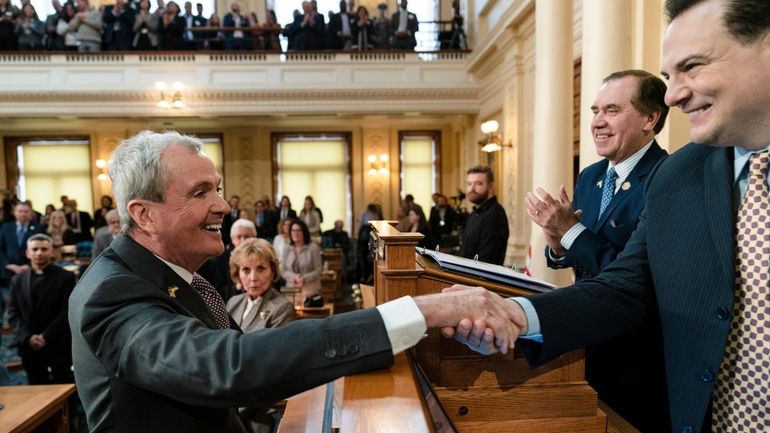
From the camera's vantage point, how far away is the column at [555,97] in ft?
17.0

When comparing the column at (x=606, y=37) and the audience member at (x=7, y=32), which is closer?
the column at (x=606, y=37)

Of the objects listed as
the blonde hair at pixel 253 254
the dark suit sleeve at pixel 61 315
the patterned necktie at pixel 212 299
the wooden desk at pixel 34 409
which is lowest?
the wooden desk at pixel 34 409

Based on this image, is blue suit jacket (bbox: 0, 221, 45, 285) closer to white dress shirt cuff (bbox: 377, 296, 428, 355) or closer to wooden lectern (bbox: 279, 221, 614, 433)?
wooden lectern (bbox: 279, 221, 614, 433)

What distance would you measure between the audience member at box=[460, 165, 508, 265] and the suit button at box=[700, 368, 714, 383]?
3071 mm

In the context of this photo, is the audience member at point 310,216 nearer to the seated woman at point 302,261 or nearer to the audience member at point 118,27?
the audience member at point 118,27

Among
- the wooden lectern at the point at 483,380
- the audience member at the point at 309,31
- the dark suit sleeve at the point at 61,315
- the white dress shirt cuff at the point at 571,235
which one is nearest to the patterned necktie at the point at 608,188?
the white dress shirt cuff at the point at 571,235

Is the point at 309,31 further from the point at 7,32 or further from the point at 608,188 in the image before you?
the point at 608,188

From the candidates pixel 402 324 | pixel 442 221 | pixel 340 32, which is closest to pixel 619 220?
pixel 402 324

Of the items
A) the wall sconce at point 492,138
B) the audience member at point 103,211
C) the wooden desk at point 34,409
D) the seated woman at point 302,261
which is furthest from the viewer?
the audience member at point 103,211

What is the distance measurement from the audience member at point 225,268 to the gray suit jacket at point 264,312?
1.26 metres

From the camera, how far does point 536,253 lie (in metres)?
4.95

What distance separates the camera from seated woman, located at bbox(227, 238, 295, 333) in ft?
9.98

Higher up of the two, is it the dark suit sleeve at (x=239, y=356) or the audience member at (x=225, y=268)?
the dark suit sleeve at (x=239, y=356)

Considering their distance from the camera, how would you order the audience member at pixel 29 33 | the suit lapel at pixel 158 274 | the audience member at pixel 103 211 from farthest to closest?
the audience member at pixel 103 211, the audience member at pixel 29 33, the suit lapel at pixel 158 274
